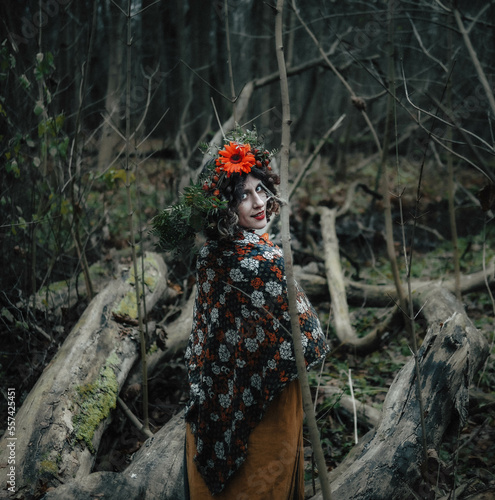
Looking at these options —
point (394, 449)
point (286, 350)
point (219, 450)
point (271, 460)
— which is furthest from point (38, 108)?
point (394, 449)

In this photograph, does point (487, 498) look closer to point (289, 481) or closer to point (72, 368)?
point (289, 481)

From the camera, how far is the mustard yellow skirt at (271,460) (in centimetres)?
219

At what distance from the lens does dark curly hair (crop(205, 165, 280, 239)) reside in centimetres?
221

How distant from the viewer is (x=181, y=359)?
169 inches

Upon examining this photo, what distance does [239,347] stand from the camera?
7.16ft

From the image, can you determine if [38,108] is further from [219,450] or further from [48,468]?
[219,450]

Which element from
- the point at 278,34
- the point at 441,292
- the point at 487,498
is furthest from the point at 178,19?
the point at 487,498

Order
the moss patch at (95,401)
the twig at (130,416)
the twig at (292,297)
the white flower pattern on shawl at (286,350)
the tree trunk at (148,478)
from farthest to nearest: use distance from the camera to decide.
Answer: the twig at (130,416) → the moss patch at (95,401) → the white flower pattern on shawl at (286,350) → the tree trunk at (148,478) → the twig at (292,297)

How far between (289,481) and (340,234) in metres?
Result: 6.43

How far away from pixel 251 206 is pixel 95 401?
1745mm

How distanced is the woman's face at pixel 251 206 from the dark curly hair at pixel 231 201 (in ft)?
0.07

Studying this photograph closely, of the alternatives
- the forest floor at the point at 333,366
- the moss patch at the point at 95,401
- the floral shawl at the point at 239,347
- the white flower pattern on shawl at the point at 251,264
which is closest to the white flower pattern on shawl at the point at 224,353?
the floral shawl at the point at 239,347

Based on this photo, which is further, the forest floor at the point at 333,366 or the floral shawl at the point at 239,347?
the forest floor at the point at 333,366

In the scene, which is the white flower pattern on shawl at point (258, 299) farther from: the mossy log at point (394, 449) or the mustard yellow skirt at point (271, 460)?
the mossy log at point (394, 449)
